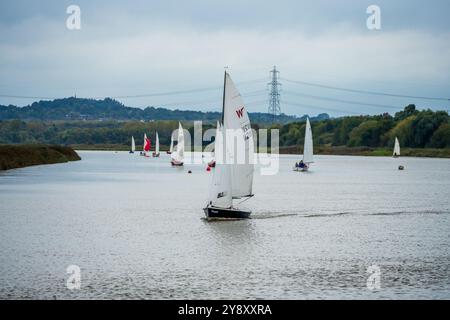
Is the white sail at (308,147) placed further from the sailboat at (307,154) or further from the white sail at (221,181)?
the white sail at (221,181)

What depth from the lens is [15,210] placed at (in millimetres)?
54875

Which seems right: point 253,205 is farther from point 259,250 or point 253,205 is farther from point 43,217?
point 259,250

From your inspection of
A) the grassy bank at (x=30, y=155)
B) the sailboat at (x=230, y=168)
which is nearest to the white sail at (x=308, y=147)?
the grassy bank at (x=30, y=155)

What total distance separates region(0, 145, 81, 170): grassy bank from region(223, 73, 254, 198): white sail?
224ft

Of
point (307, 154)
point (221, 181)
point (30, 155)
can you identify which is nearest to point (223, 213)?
point (221, 181)

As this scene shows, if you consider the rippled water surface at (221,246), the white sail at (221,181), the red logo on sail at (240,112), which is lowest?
the rippled water surface at (221,246)

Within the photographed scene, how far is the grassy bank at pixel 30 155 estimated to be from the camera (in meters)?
110

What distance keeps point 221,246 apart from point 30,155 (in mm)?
91077

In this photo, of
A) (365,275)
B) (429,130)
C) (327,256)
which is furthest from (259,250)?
(429,130)

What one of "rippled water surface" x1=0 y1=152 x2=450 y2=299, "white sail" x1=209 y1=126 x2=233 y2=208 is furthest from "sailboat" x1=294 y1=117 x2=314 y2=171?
"white sail" x1=209 y1=126 x2=233 y2=208

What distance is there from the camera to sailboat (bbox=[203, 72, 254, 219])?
42406 millimetres
